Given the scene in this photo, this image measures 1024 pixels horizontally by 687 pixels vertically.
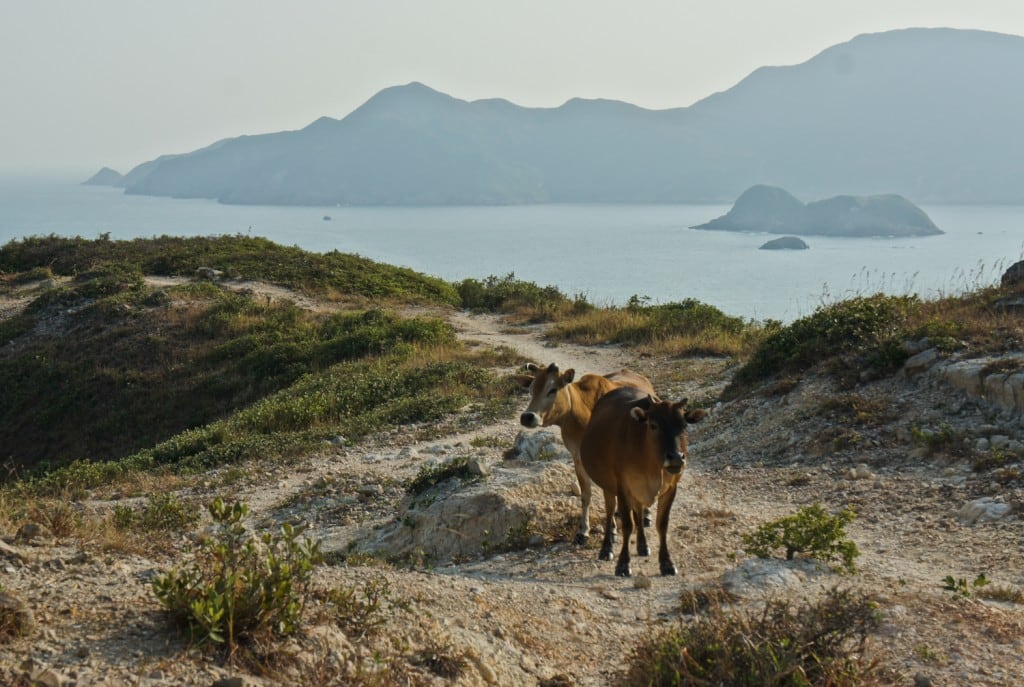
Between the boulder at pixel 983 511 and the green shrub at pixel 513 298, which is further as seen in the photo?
the green shrub at pixel 513 298

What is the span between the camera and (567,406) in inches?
396

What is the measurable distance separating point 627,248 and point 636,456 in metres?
89.4

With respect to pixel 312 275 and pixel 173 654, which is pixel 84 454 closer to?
pixel 312 275

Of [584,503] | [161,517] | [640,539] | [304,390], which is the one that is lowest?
[304,390]

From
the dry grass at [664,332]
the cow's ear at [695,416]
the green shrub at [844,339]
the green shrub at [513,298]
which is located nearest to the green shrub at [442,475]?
the cow's ear at [695,416]

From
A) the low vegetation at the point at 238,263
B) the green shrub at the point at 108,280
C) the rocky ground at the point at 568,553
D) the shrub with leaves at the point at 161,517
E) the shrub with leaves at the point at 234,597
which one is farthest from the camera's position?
the low vegetation at the point at 238,263

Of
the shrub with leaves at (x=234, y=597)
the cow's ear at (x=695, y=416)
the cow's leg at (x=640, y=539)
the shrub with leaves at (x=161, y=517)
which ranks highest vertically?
the cow's ear at (x=695, y=416)

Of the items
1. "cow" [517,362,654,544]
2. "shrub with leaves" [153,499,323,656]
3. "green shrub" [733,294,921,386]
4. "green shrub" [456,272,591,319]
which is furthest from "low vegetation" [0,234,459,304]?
"shrub with leaves" [153,499,323,656]

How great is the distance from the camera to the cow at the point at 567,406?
975cm

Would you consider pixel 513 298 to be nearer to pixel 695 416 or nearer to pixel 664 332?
pixel 664 332

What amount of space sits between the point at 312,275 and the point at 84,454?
14.2m

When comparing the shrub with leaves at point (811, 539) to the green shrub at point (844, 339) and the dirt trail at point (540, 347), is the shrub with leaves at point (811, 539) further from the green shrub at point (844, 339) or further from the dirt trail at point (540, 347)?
the dirt trail at point (540, 347)

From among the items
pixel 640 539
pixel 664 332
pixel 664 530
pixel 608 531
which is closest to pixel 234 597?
pixel 664 530

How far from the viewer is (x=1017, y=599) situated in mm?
7617
